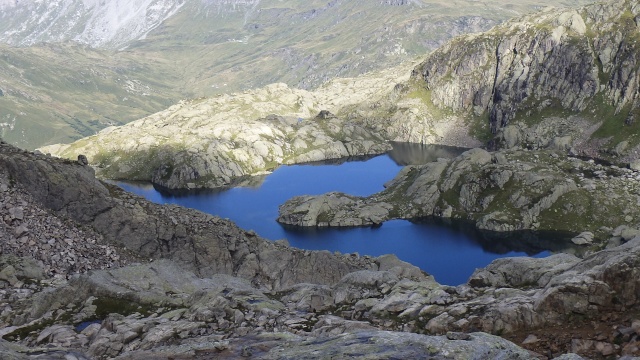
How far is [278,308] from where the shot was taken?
26719mm

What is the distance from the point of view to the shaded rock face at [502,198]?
12962cm

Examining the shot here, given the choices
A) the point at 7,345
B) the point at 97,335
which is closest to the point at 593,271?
the point at 97,335

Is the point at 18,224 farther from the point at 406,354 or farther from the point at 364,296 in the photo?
the point at 406,354

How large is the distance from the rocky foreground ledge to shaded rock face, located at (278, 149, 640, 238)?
102 meters

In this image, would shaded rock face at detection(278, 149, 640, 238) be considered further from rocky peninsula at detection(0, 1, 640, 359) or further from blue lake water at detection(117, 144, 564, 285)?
rocky peninsula at detection(0, 1, 640, 359)

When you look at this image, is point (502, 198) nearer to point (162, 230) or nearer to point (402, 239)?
point (402, 239)

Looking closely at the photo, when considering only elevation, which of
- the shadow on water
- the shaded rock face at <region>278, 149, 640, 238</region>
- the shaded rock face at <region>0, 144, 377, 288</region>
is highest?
the shaded rock face at <region>0, 144, 377, 288</region>

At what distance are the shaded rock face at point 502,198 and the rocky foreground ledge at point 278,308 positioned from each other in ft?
336

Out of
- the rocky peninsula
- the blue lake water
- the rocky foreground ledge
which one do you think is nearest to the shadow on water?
the blue lake water

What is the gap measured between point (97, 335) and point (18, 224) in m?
20.7

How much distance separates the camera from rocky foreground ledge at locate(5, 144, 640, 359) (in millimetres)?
18656

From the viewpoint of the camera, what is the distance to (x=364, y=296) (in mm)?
29828

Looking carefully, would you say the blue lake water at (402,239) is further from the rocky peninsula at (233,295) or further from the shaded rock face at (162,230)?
the rocky peninsula at (233,295)

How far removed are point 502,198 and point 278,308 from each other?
417 ft
